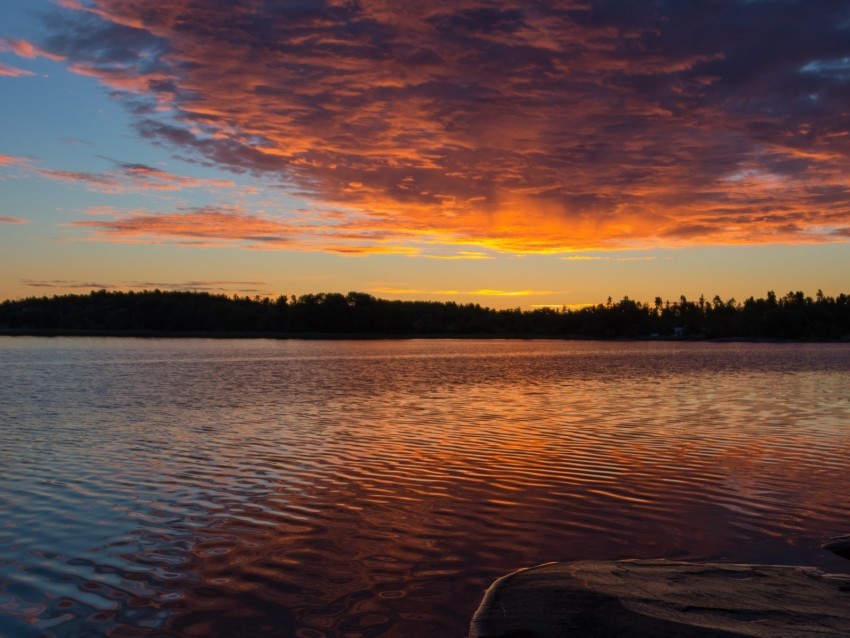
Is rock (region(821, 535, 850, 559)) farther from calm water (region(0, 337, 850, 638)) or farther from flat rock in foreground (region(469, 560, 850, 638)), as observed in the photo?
flat rock in foreground (region(469, 560, 850, 638))

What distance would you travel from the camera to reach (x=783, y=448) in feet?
60.1

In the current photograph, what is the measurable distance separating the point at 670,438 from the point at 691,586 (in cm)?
1321

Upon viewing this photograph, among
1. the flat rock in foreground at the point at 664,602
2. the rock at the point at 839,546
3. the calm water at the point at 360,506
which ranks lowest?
the calm water at the point at 360,506

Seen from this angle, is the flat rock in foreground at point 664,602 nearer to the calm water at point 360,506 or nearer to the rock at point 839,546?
the calm water at point 360,506

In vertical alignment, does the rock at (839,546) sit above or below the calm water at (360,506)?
above

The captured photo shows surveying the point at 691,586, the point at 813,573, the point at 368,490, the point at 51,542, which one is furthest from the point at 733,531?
the point at 51,542

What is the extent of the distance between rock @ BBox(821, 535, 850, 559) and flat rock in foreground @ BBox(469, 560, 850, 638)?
59.0 inches

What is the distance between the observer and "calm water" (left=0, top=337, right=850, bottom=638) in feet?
26.1

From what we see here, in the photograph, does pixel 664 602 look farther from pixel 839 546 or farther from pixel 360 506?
pixel 360 506

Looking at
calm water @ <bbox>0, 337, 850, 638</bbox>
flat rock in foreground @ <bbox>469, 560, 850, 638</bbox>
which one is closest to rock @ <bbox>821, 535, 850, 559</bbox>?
calm water @ <bbox>0, 337, 850, 638</bbox>

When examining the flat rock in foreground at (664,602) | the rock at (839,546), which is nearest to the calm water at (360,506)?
the rock at (839,546)

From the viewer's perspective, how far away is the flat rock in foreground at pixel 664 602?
6.33m

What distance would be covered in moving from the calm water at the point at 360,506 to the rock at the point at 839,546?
1.08 feet

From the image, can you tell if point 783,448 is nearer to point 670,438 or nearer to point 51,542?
point 670,438
